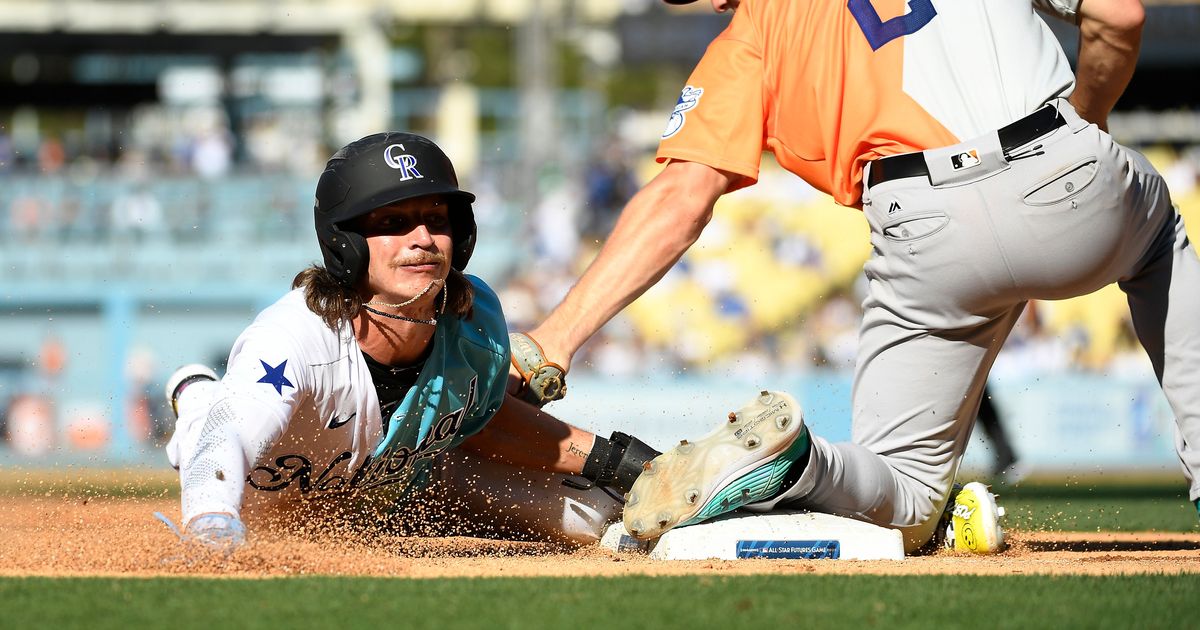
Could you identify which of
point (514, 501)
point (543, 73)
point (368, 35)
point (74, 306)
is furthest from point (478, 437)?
point (368, 35)

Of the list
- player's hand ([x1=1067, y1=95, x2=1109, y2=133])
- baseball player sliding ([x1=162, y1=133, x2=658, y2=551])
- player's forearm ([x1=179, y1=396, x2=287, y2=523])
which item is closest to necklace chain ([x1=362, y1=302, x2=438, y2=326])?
baseball player sliding ([x1=162, y1=133, x2=658, y2=551])

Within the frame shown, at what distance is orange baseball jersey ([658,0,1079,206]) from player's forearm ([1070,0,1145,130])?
93 mm

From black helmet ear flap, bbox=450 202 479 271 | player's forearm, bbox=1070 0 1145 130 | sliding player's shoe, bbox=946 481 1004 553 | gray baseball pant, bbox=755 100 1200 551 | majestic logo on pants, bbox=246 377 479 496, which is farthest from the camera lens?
sliding player's shoe, bbox=946 481 1004 553

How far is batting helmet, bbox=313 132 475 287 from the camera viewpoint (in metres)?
4.70

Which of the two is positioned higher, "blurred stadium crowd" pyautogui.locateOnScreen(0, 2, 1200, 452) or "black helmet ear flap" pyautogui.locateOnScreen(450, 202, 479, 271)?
"black helmet ear flap" pyautogui.locateOnScreen(450, 202, 479, 271)

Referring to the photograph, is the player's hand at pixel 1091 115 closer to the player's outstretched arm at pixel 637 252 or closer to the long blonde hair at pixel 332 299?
the player's outstretched arm at pixel 637 252

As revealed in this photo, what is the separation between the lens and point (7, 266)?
717 inches

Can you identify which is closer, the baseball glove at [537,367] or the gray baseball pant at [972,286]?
the gray baseball pant at [972,286]

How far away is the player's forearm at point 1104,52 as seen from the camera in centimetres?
451

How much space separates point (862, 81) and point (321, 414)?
215 centimetres

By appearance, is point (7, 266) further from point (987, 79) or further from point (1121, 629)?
point (1121, 629)

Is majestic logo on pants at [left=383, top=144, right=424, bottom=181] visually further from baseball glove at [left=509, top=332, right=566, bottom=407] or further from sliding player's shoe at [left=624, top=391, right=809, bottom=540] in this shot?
sliding player's shoe at [left=624, top=391, right=809, bottom=540]

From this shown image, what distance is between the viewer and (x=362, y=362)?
476 cm

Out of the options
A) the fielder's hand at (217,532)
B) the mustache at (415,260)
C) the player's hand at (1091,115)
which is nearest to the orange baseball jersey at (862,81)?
the player's hand at (1091,115)
